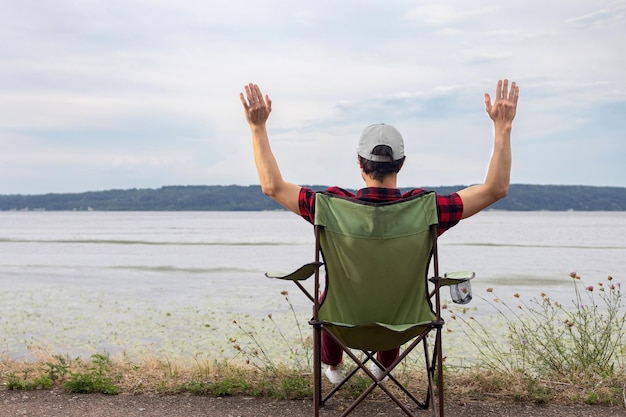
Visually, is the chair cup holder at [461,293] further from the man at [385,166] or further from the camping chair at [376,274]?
the man at [385,166]

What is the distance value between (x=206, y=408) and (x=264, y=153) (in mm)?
1551

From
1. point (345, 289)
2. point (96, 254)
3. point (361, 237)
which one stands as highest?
point (361, 237)

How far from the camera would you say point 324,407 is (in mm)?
3848

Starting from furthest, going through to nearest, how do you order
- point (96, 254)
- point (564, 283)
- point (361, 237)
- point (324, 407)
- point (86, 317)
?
point (96, 254), point (564, 283), point (86, 317), point (324, 407), point (361, 237)

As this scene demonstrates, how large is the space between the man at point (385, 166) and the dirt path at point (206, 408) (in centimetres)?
119

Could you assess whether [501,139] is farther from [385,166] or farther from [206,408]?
[206,408]

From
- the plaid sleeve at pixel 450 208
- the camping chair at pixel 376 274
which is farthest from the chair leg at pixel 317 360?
the plaid sleeve at pixel 450 208

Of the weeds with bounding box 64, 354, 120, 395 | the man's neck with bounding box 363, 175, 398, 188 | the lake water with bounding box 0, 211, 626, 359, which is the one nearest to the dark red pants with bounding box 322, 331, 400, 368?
the man's neck with bounding box 363, 175, 398, 188

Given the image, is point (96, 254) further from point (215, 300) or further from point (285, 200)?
point (285, 200)

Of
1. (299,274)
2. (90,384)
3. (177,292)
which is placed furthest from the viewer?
(177,292)

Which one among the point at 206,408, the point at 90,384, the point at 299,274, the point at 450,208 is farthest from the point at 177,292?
the point at 450,208

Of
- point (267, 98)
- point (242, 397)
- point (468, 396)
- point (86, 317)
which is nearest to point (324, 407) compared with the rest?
point (242, 397)

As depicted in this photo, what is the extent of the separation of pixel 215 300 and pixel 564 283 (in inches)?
307

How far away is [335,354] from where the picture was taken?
3.87 meters
